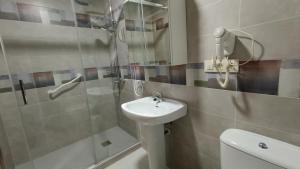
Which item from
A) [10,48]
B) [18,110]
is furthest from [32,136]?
[10,48]

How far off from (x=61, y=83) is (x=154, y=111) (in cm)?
138

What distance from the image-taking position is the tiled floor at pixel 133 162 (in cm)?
169

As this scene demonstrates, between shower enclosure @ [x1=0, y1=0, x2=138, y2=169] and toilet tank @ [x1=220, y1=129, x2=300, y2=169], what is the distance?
1465 mm

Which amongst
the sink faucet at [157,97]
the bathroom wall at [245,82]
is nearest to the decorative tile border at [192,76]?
the bathroom wall at [245,82]

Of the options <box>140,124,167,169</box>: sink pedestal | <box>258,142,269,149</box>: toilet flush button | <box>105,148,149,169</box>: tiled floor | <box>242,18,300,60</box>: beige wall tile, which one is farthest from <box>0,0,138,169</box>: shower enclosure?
<box>258,142,269,149</box>: toilet flush button

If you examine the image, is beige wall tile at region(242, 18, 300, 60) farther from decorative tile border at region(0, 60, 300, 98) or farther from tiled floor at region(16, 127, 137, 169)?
tiled floor at region(16, 127, 137, 169)

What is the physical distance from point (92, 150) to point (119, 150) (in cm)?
37

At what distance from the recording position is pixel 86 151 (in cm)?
198

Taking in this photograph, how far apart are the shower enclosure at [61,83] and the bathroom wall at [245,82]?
1061 mm

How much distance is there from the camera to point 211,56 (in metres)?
1.02

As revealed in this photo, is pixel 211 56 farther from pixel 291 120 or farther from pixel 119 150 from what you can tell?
pixel 119 150

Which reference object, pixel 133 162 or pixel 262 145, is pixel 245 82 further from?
pixel 133 162

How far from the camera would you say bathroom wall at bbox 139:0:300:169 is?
74 centimetres

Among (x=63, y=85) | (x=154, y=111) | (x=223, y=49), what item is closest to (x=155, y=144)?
(x=154, y=111)
